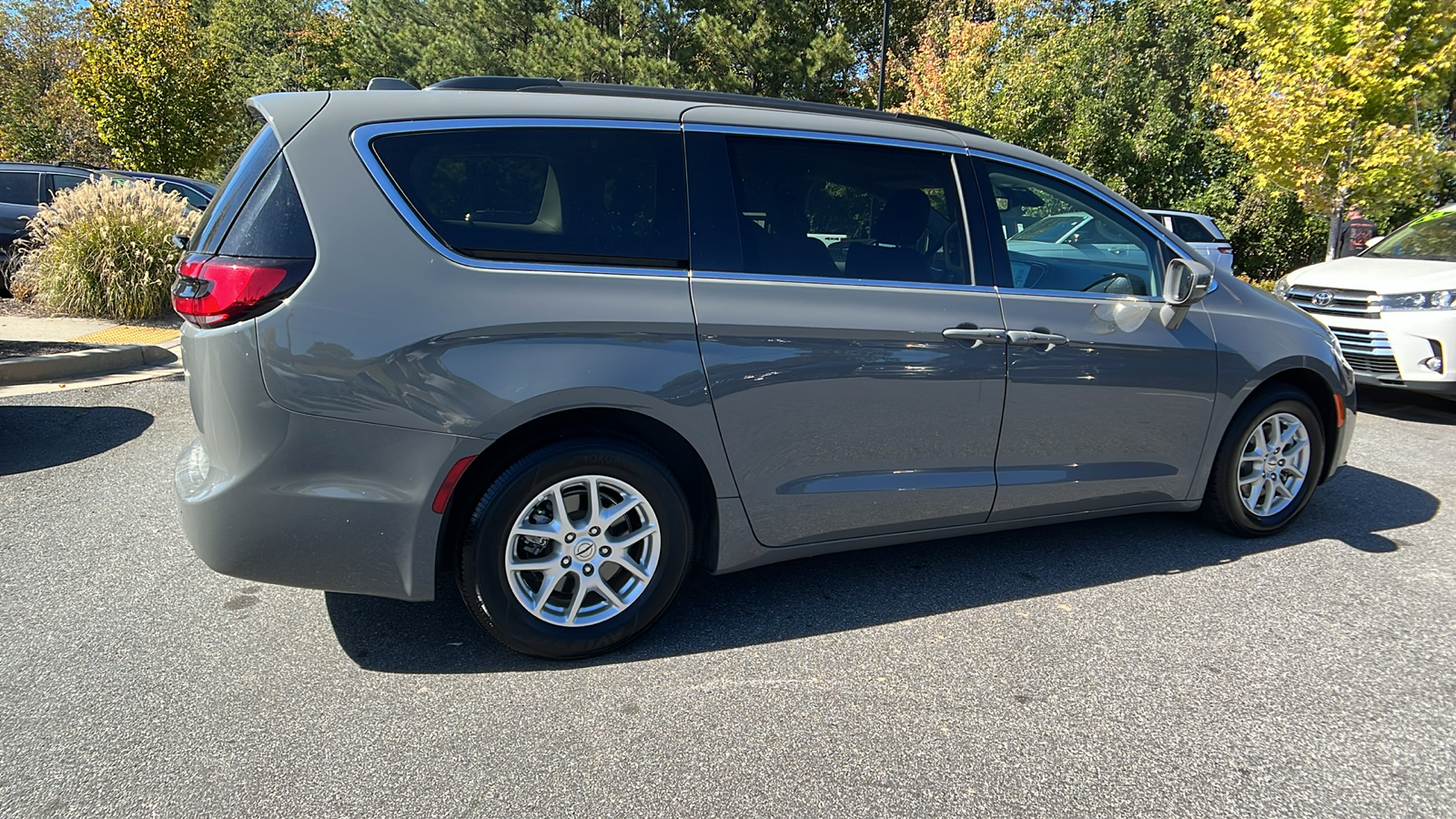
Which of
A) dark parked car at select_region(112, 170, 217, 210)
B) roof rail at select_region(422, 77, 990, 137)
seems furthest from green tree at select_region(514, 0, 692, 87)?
roof rail at select_region(422, 77, 990, 137)

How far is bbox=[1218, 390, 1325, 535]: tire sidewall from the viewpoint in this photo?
4234 mm

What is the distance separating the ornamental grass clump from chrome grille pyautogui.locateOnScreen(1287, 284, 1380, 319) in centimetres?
1114

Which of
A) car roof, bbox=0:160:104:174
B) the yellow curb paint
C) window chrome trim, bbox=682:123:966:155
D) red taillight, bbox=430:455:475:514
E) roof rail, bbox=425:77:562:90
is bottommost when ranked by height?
the yellow curb paint

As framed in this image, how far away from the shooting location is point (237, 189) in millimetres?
2900

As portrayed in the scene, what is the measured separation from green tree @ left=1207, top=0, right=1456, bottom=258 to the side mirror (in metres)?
9.45

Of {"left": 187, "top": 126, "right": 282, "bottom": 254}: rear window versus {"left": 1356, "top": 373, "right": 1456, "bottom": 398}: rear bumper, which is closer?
{"left": 187, "top": 126, "right": 282, "bottom": 254}: rear window

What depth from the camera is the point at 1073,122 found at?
2033cm

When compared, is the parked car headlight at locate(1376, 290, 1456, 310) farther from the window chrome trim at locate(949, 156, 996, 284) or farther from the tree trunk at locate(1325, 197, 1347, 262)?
the tree trunk at locate(1325, 197, 1347, 262)

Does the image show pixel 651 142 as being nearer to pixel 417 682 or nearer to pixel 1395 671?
pixel 417 682

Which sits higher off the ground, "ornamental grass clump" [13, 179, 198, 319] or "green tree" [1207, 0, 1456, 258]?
"green tree" [1207, 0, 1456, 258]

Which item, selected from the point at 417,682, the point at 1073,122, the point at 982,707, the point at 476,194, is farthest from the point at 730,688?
the point at 1073,122

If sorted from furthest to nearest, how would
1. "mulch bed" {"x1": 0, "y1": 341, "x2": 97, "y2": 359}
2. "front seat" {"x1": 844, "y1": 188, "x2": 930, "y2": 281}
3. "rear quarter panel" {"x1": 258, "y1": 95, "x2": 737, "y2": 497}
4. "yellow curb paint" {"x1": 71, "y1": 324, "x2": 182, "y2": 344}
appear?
"yellow curb paint" {"x1": 71, "y1": 324, "x2": 182, "y2": 344}, "mulch bed" {"x1": 0, "y1": 341, "x2": 97, "y2": 359}, "front seat" {"x1": 844, "y1": 188, "x2": 930, "y2": 281}, "rear quarter panel" {"x1": 258, "y1": 95, "x2": 737, "y2": 497}

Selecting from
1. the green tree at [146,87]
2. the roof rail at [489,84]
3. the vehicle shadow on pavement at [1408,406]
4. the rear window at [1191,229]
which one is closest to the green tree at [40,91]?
the green tree at [146,87]

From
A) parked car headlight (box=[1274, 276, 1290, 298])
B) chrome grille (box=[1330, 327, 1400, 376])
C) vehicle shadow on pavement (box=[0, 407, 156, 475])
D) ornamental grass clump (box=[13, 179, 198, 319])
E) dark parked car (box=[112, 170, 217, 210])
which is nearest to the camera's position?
vehicle shadow on pavement (box=[0, 407, 156, 475])
